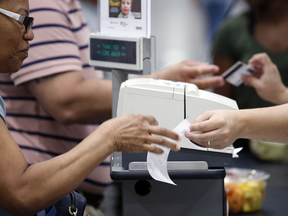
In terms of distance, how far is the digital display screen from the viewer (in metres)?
1.30

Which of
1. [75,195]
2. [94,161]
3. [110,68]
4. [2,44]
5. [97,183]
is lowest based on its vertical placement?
[97,183]

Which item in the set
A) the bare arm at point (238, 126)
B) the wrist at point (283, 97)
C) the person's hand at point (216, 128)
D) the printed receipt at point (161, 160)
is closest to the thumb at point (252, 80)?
the wrist at point (283, 97)

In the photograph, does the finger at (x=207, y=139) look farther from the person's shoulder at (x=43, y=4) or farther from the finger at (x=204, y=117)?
the person's shoulder at (x=43, y=4)

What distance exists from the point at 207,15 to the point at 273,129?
3901mm

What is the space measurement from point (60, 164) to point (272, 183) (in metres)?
2.21

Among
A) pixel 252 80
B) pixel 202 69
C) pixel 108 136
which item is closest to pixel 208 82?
pixel 202 69

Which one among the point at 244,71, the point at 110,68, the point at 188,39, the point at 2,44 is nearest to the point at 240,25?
the point at 244,71

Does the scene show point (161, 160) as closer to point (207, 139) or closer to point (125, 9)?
point (207, 139)

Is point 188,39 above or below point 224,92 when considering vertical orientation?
above

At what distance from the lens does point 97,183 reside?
1.75 m

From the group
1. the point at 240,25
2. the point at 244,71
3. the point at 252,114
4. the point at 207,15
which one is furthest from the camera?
the point at 207,15

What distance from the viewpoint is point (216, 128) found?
1086mm

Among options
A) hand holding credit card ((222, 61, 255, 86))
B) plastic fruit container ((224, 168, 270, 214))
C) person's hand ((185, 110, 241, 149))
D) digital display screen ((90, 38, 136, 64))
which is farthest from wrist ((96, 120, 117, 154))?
plastic fruit container ((224, 168, 270, 214))

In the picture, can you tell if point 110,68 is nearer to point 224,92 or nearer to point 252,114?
point 252,114
